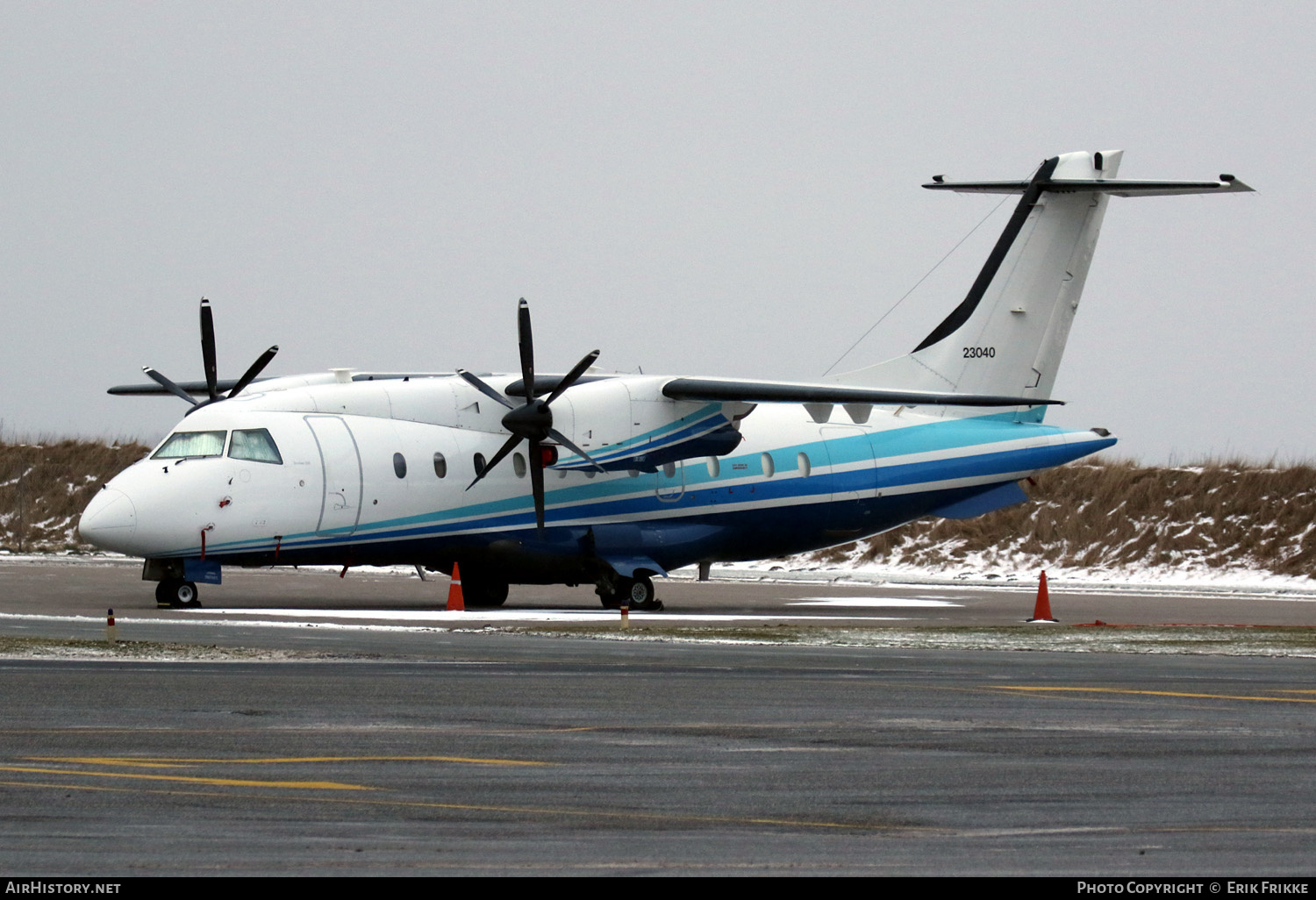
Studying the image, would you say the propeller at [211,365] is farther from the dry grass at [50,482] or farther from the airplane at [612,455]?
the dry grass at [50,482]

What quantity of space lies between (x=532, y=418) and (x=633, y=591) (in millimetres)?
4135

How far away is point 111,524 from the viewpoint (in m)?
26.4

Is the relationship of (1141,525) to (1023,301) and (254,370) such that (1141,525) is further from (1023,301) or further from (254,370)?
(254,370)

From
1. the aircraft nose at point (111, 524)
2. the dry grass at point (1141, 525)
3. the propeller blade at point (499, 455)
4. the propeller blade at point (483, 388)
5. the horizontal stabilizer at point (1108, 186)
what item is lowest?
the dry grass at point (1141, 525)

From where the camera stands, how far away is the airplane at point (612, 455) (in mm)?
27859

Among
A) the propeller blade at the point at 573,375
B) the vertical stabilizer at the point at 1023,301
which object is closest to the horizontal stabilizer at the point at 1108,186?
the vertical stabilizer at the point at 1023,301

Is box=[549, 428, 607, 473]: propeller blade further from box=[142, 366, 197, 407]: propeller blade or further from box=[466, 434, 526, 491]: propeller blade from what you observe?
box=[142, 366, 197, 407]: propeller blade

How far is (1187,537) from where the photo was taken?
50.1 m

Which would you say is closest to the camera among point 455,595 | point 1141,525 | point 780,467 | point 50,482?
point 455,595

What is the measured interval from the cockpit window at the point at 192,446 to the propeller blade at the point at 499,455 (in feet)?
14.1

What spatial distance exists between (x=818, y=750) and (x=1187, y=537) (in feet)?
137

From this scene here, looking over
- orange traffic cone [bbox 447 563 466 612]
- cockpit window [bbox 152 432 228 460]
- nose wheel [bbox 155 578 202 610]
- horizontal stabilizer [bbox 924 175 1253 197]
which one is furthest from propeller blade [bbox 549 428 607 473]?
horizontal stabilizer [bbox 924 175 1253 197]

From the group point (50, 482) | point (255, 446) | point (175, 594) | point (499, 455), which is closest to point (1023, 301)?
point (499, 455)
